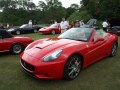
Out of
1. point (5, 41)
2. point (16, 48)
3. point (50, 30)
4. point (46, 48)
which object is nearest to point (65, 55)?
point (46, 48)

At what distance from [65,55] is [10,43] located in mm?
3805

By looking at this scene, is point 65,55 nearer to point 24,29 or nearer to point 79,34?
point 79,34

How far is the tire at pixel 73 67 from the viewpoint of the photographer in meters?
4.46

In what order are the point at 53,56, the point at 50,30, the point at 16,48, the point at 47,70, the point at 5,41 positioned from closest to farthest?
the point at 47,70 → the point at 53,56 → the point at 5,41 → the point at 16,48 → the point at 50,30

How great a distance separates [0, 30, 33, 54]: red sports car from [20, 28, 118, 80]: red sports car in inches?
99.1

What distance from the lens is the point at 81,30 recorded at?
5.96m

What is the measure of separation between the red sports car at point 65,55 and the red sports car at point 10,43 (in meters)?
2.52

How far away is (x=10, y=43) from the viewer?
7.46 m

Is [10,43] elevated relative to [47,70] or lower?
elevated

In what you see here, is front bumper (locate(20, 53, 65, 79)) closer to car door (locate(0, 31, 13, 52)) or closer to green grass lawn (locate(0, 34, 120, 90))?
green grass lawn (locate(0, 34, 120, 90))

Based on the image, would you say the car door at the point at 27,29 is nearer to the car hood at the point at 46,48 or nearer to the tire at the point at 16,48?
the tire at the point at 16,48

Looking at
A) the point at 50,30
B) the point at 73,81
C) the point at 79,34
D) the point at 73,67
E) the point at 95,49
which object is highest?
the point at 79,34

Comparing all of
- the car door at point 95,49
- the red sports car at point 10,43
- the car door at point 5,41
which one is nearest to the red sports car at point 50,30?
the red sports car at point 10,43

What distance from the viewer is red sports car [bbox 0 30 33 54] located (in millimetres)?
7218
